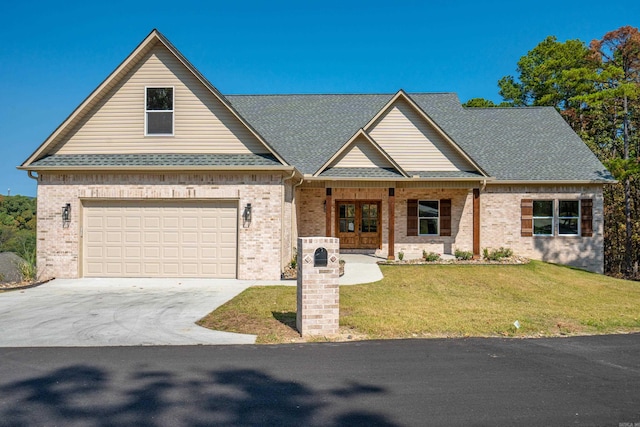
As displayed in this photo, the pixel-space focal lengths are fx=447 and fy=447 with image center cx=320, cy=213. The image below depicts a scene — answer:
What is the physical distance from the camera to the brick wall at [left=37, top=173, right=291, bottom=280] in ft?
44.6

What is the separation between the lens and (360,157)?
17.8 m

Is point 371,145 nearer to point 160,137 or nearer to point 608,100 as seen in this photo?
point 160,137

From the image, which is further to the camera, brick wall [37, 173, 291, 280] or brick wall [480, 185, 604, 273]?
brick wall [480, 185, 604, 273]

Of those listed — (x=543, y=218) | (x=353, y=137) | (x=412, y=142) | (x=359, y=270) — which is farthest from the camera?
(x=543, y=218)

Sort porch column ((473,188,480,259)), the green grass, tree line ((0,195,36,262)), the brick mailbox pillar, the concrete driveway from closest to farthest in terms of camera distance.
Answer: the concrete driveway
the brick mailbox pillar
the green grass
porch column ((473,188,480,259))
tree line ((0,195,36,262))

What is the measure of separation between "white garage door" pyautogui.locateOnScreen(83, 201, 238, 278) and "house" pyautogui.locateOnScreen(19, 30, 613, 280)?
1.2 inches

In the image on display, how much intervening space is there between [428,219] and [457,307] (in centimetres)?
969

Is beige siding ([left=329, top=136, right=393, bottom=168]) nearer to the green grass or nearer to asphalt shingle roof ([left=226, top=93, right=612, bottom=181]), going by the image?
asphalt shingle roof ([left=226, top=93, right=612, bottom=181])

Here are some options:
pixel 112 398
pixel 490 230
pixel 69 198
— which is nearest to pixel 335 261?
pixel 112 398

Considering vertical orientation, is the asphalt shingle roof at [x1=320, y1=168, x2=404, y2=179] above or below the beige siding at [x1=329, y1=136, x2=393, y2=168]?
below

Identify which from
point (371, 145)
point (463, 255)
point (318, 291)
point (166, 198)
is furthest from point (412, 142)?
point (318, 291)

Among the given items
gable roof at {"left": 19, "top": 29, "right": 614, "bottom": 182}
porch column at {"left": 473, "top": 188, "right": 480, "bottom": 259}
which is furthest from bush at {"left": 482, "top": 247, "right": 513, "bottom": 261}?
gable roof at {"left": 19, "top": 29, "right": 614, "bottom": 182}

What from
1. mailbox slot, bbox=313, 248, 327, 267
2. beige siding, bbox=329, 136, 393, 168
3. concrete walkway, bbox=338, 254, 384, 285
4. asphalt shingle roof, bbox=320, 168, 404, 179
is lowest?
concrete walkway, bbox=338, 254, 384, 285

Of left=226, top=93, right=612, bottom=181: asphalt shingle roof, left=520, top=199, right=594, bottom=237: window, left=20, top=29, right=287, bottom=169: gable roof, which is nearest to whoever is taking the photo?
left=20, top=29, right=287, bottom=169: gable roof
